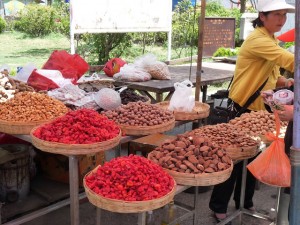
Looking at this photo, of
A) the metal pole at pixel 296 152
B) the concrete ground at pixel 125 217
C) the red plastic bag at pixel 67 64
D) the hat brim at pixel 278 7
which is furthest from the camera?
the red plastic bag at pixel 67 64

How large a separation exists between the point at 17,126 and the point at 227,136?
1483 mm

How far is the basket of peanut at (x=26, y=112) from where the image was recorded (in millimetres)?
2648

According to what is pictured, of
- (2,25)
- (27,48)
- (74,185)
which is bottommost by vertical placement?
(74,185)

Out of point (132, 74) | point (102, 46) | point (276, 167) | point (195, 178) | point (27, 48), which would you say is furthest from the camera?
point (27, 48)

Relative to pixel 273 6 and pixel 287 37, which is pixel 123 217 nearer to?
pixel 273 6

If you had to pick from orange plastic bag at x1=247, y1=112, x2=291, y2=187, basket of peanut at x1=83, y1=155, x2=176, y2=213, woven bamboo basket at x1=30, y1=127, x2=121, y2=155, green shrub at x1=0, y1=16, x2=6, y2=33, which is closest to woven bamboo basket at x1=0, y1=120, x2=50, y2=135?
woven bamboo basket at x1=30, y1=127, x2=121, y2=155

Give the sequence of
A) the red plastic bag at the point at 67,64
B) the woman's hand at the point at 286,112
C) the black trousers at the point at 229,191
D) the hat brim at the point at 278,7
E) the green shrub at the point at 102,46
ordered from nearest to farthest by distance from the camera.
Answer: the woman's hand at the point at 286,112 → the hat brim at the point at 278,7 → the black trousers at the point at 229,191 → the red plastic bag at the point at 67,64 → the green shrub at the point at 102,46

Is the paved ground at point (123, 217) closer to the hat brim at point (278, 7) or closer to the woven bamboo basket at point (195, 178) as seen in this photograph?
the woven bamboo basket at point (195, 178)

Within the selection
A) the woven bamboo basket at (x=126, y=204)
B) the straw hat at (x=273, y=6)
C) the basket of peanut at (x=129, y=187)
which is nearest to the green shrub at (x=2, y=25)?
the straw hat at (x=273, y=6)

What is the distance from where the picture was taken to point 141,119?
111 inches

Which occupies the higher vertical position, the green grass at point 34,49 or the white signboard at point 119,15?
the white signboard at point 119,15

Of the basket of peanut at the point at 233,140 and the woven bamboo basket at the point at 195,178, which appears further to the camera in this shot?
the basket of peanut at the point at 233,140

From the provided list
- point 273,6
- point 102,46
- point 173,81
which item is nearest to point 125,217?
point 173,81

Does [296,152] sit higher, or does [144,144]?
[296,152]
